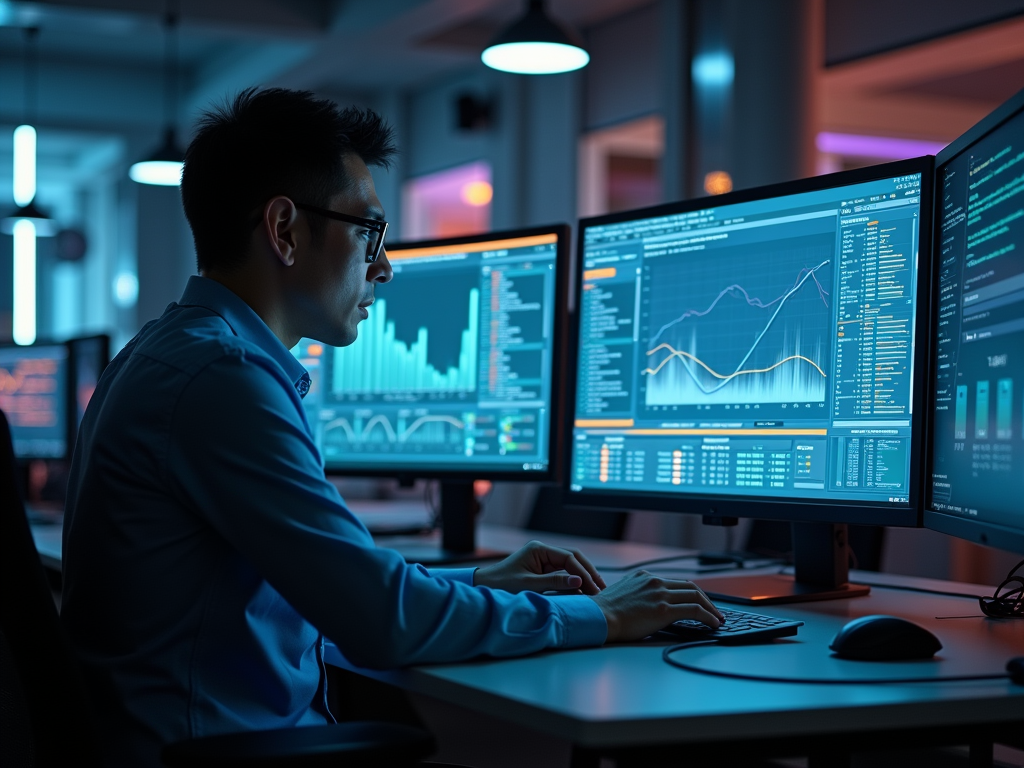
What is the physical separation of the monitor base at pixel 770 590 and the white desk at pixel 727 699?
0.94ft

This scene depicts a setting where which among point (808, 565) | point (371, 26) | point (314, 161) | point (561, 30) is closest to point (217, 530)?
point (314, 161)

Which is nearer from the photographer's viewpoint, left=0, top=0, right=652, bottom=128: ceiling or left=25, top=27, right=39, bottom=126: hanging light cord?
left=0, top=0, right=652, bottom=128: ceiling

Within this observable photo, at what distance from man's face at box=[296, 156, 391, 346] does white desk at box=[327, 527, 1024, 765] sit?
454 millimetres

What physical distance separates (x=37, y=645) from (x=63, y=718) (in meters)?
0.08

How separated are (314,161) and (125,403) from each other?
15.1 inches

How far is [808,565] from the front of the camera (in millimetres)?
1695

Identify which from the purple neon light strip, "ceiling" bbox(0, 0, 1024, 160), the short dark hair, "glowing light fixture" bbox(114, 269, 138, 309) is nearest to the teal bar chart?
the short dark hair

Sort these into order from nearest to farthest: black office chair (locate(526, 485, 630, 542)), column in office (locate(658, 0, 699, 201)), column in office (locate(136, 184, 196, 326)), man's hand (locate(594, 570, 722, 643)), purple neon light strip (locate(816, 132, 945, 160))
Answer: man's hand (locate(594, 570, 722, 643)), black office chair (locate(526, 485, 630, 542)), column in office (locate(658, 0, 699, 201)), purple neon light strip (locate(816, 132, 945, 160)), column in office (locate(136, 184, 196, 326))

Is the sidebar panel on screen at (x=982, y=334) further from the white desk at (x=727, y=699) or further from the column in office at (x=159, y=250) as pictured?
the column in office at (x=159, y=250)

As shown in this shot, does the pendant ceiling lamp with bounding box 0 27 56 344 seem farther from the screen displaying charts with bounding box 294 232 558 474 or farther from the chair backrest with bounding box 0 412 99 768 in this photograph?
the chair backrest with bounding box 0 412 99 768

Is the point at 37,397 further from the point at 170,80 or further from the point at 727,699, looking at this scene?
the point at 170,80

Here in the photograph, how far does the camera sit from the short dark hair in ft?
4.39

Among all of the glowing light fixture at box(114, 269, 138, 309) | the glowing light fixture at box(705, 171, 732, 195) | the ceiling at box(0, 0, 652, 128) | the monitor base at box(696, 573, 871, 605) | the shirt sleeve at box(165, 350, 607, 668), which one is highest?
the ceiling at box(0, 0, 652, 128)

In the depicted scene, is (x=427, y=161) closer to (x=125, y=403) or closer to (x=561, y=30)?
(x=561, y=30)
